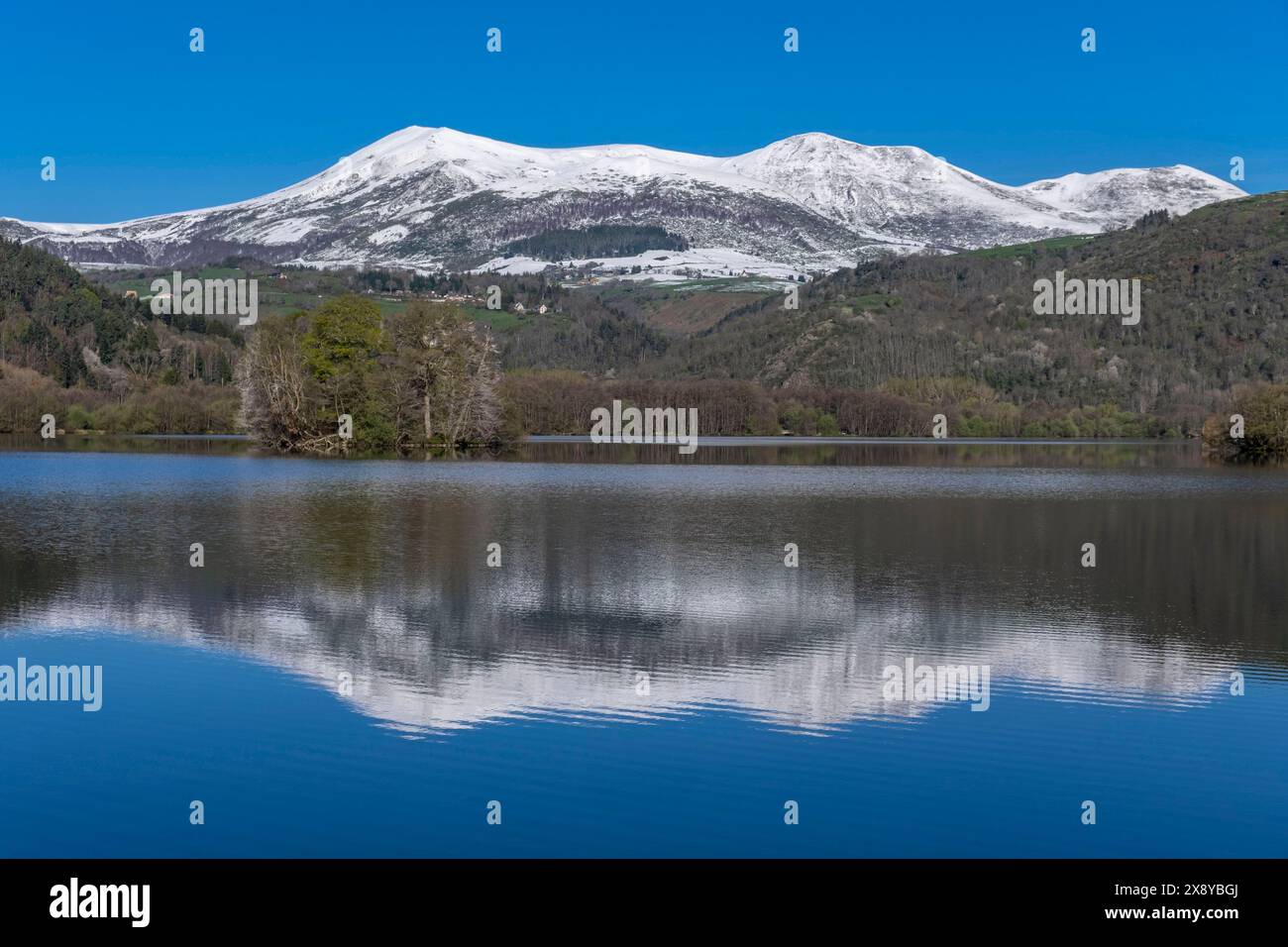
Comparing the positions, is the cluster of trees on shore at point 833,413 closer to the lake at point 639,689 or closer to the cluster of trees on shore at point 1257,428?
the cluster of trees on shore at point 1257,428

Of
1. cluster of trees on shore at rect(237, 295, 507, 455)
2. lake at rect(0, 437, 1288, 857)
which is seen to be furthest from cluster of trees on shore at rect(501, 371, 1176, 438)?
lake at rect(0, 437, 1288, 857)

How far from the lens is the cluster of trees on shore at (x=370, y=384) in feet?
318

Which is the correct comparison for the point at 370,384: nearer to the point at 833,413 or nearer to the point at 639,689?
the point at 639,689

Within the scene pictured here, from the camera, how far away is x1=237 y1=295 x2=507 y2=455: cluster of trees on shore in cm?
9694

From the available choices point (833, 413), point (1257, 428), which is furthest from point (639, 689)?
point (833, 413)

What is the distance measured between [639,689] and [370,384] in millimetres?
80738

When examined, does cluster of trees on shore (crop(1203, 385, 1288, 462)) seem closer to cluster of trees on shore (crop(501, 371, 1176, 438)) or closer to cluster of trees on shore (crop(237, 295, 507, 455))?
cluster of trees on shore (crop(237, 295, 507, 455))

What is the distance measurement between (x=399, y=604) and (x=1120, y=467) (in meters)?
72.9

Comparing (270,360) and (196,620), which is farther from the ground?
(270,360)

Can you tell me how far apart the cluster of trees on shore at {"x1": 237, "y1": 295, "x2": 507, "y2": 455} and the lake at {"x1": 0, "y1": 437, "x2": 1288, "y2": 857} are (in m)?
52.4

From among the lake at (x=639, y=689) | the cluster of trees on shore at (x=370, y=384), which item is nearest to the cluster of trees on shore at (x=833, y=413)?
the cluster of trees on shore at (x=370, y=384)
